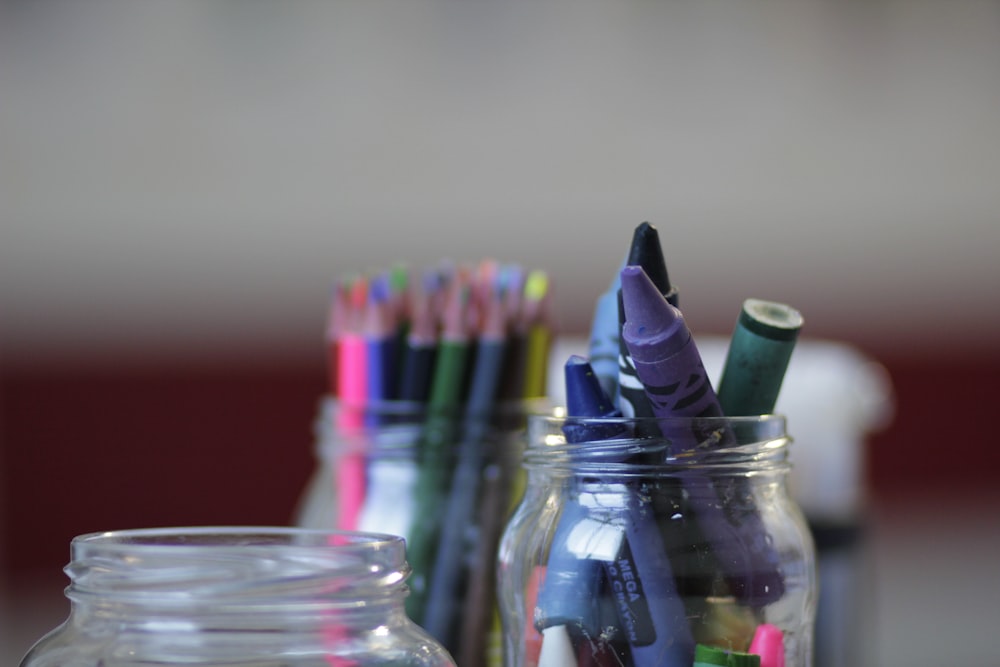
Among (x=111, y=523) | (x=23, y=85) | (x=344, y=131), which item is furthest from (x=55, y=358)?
(x=344, y=131)

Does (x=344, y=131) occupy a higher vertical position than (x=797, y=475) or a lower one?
higher

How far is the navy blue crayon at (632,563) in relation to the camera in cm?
26

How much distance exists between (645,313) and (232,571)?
10 cm

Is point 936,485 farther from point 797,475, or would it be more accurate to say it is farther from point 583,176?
point 797,475

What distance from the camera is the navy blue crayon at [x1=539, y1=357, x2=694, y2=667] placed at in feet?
0.85

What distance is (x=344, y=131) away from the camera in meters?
1.58

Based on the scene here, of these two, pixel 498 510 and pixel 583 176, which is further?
pixel 583 176

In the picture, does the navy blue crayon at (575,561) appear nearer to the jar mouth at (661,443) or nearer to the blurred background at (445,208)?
the jar mouth at (661,443)

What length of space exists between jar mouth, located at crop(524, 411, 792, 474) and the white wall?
4.12ft

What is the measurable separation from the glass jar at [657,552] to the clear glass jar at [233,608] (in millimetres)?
35

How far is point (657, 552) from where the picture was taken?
0.27 m

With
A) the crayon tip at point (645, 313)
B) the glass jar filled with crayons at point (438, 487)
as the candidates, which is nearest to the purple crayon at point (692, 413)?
the crayon tip at point (645, 313)

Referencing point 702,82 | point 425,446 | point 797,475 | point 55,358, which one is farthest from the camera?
point 702,82

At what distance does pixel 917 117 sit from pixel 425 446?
1.58 metres
